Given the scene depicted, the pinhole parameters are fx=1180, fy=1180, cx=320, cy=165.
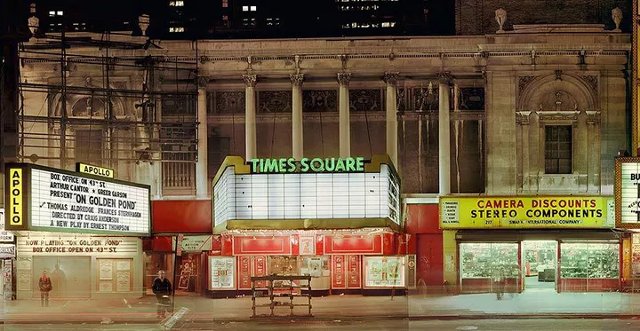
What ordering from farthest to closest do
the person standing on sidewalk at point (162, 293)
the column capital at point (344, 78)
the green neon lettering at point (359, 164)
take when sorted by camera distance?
the column capital at point (344, 78) → the green neon lettering at point (359, 164) → the person standing on sidewalk at point (162, 293)

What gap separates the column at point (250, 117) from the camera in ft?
180

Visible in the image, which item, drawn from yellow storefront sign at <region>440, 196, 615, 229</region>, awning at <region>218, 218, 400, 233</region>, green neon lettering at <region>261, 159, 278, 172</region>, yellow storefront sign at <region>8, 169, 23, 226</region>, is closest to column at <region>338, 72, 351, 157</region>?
yellow storefront sign at <region>440, 196, 615, 229</region>

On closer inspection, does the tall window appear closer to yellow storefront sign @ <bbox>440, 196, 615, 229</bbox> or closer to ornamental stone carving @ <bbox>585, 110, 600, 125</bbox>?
ornamental stone carving @ <bbox>585, 110, 600, 125</bbox>

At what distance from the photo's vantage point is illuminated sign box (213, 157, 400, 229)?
4344 cm

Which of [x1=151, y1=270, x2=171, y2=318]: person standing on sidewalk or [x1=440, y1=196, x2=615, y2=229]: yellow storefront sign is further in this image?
[x1=440, y1=196, x2=615, y2=229]: yellow storefront sign

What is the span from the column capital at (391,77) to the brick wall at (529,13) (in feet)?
14.1

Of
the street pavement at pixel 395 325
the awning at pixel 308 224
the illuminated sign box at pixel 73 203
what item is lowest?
the street pavement at pixel 395 325

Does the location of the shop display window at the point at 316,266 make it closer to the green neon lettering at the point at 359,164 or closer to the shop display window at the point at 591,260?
the green neon lettering at the point at 359,164

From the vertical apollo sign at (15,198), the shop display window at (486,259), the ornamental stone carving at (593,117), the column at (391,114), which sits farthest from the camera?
the column at (391,114)

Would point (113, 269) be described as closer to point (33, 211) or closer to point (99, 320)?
point (99, 320)

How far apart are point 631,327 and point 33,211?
58.9ft

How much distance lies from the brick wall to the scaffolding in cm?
1345

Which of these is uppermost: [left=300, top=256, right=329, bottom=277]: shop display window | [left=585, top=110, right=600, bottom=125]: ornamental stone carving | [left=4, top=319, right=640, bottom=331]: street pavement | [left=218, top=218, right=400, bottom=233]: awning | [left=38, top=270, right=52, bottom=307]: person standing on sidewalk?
[left=585, top=110, right=600, bottom=125]: ornamental stone carving

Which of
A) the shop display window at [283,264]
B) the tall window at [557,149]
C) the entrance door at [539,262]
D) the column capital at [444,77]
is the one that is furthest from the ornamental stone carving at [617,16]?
the shop display window at [283,264]
